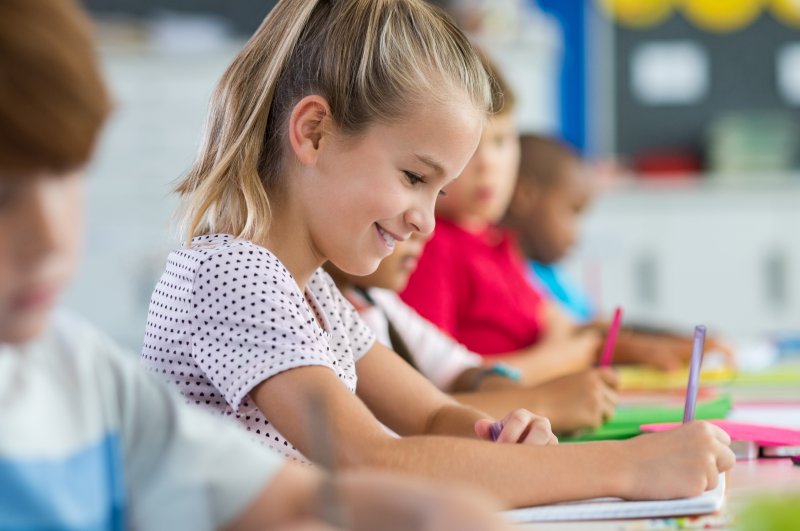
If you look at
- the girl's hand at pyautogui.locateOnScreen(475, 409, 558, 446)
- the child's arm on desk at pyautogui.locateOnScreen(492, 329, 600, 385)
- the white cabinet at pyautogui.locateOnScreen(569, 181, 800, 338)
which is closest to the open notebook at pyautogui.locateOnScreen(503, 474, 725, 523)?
the girl's hand at pyautogui.locateOnScreen(475, 409, 558, 446)

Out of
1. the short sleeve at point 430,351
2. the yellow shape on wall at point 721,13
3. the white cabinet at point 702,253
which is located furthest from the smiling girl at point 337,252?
the yellow shape on wall at point 721,13

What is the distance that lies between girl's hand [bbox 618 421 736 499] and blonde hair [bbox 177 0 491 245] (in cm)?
33

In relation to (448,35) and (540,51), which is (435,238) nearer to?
(448,35)

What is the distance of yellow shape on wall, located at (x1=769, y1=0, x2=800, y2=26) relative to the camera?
5.04 metres

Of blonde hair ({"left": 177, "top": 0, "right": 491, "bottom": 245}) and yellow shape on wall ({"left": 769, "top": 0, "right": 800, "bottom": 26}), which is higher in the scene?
yellow shape on wall ({"left": 769, "top": 0, "right": 800, "bottom": 26})

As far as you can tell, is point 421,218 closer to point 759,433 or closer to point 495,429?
point 495,429

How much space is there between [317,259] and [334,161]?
0.09 meters

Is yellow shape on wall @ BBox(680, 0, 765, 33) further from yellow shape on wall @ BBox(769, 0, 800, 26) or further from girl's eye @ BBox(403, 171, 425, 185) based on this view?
girl's eye @ BBox(403, 171, 425, 185)

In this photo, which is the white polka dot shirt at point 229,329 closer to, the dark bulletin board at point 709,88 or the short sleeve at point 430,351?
the short sleeve at point 430,351

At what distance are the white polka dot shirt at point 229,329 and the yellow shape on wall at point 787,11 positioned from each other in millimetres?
4544

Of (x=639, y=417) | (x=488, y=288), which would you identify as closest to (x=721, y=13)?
(x=488, y=288)

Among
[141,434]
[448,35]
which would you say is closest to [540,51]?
[448,35]

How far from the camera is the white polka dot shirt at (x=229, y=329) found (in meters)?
0.84

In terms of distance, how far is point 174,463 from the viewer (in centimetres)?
62
